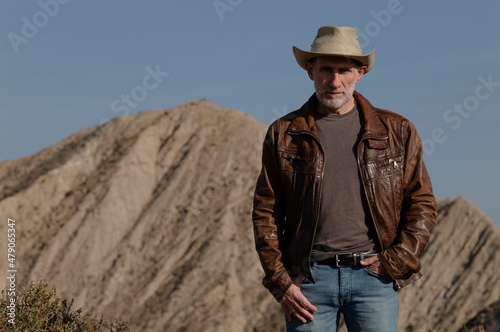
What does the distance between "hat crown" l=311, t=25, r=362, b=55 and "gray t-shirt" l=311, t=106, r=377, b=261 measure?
541mm

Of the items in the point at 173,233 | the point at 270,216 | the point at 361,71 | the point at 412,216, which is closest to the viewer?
the point at 412,216

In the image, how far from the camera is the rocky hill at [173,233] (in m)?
23.3

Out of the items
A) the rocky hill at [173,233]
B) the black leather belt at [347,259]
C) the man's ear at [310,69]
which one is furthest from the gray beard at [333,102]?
the rocky hill at [173,233]

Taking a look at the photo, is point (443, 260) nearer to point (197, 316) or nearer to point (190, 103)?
point (197, 316)

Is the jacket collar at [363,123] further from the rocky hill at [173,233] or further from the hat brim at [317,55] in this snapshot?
the rocky hill at [173,233]

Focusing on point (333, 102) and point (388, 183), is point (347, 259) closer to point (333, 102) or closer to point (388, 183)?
point (388, 183)

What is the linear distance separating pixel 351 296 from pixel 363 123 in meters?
1.17

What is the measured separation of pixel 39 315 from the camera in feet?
21.7

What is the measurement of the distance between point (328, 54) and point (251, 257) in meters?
21.4

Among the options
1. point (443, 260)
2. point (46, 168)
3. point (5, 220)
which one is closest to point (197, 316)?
point (443, 260)

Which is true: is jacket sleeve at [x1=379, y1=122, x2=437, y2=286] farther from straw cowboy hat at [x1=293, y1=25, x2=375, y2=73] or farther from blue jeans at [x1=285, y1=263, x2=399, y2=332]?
straw cowboy hat at [x1=293, y1=25, x2=375, y2=73]

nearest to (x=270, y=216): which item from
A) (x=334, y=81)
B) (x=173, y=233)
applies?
(x=334, y=81)

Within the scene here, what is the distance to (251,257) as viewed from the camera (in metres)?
25.1

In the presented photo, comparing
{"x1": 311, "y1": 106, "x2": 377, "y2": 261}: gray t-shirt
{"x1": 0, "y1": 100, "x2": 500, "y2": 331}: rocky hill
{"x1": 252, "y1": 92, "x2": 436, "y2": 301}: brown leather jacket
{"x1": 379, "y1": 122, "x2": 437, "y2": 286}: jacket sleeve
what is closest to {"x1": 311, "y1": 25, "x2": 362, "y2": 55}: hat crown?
{"x1": 252, "y1": 92, "x2": 436, "y2": 301}: brown leather jacket
